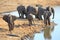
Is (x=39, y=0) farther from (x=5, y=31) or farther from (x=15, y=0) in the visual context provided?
(x=5, y=31)

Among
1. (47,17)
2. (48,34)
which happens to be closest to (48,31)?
(48,34)

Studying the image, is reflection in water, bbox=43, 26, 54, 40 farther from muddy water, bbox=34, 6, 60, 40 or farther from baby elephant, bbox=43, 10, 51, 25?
baby elephant, bbox=43, 10, 51, 25

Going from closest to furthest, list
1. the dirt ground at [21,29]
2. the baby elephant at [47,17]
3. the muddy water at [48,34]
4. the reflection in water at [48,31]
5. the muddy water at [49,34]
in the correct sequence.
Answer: the dirt ground at [21,29] < the muddy water at [48,34] < the muddy water at [49,34] < the reflection in water at [48,31] < the baby elephant at [47,17]

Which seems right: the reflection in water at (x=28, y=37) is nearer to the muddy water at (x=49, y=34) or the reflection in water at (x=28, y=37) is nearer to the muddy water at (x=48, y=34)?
the muddy water at (x=48, y=34)

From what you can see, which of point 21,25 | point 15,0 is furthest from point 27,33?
point 15,0

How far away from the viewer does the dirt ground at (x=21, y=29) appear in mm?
15564

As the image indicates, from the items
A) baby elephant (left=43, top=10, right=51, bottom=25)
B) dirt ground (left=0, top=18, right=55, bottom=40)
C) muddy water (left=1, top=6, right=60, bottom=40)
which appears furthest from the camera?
baby elephant (left=43, top=10, right=51, bottom=25)

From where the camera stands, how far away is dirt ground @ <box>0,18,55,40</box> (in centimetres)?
1556

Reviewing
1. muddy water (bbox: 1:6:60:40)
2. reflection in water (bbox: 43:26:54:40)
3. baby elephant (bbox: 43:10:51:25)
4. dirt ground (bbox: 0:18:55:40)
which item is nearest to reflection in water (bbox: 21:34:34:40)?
muddy water (bbox: 1:6:60:40)

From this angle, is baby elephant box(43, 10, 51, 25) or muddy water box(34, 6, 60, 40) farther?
baby elephant box(43, 10, 51, 25)

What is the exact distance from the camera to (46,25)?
19734 millimetres

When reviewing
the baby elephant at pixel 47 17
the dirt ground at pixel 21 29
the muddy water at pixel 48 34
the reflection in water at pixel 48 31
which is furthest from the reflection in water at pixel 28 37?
the baby elephant at pixel 47 17

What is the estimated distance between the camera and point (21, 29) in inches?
694

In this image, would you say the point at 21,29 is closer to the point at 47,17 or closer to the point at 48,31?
the point at 48,31
